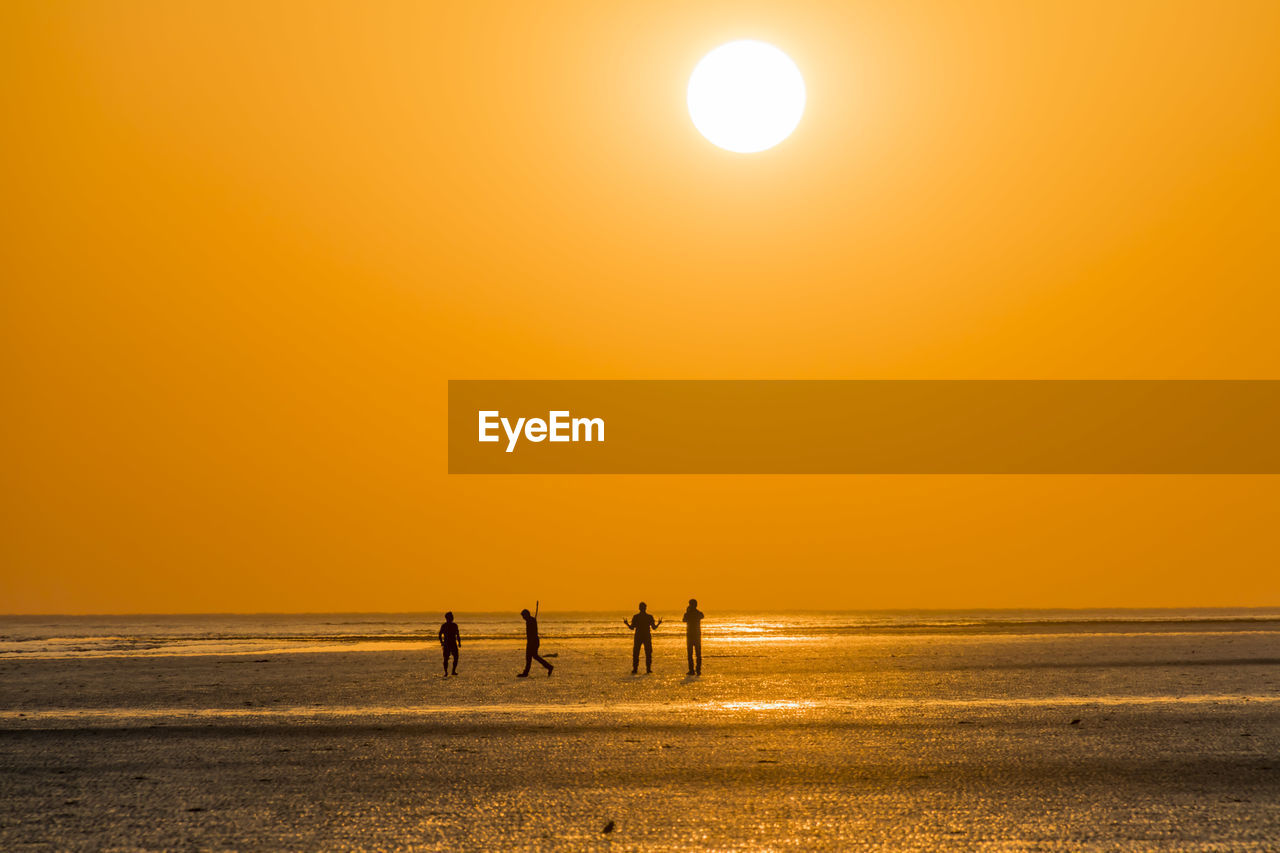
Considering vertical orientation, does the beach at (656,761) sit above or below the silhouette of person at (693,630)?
below

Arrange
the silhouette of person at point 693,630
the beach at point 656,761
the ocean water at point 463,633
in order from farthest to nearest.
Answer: the ocean water at point 463,633, the silhouette of person at point 693,630, the beach at point 656,761

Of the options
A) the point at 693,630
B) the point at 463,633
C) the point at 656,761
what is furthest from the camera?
the point at 463,633

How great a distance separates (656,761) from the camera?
13703 mm

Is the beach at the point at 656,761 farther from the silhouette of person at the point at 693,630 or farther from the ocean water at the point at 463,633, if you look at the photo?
the ocean water at the point at 463,633

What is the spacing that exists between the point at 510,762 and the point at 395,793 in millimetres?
2249

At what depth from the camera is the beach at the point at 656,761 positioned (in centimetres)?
1015

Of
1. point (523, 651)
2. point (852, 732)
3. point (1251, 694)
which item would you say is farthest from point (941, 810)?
point (523, 651)

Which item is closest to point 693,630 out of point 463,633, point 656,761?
point 656,761

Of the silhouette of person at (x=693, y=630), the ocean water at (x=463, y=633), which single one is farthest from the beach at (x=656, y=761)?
the ocean water at (x=463, y=633)

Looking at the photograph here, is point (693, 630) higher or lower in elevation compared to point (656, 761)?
higher

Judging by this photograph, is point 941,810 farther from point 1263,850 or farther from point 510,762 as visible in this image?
point 510,762

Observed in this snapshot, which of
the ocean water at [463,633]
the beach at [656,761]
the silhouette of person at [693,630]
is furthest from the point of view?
the ocean water at [463,633]

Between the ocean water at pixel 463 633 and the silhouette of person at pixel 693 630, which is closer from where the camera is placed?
the silhouette of person at pixel 693 630

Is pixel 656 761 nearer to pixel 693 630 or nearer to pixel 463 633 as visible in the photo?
pixel 693 630
